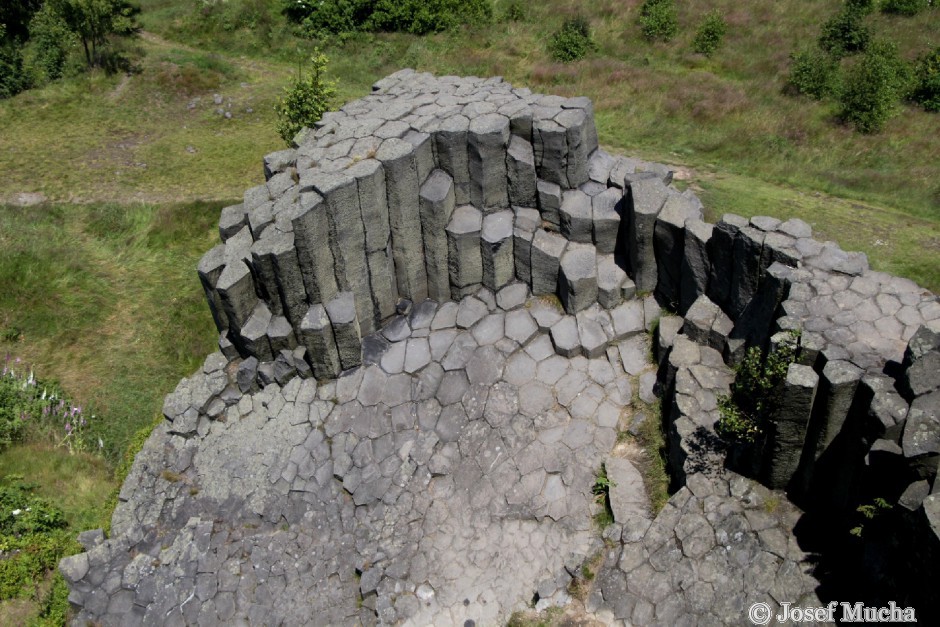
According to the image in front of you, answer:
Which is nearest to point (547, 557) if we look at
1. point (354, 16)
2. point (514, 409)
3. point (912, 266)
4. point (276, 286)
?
point (514, 409)

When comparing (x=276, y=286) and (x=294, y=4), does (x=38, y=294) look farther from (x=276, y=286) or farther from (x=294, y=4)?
(x=294, y=4)

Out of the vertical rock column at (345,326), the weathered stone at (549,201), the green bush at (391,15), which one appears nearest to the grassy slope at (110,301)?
the vertical rock column at (345,326)

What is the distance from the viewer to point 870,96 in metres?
19.8

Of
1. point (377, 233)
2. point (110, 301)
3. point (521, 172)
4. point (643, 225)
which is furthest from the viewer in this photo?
point (110, 301)

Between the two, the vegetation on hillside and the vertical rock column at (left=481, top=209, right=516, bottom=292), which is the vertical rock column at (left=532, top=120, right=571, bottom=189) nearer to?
the vertical rock column at (left=481, top=209, right=516, bottom=292)

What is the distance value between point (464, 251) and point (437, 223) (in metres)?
0.72

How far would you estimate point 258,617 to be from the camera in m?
11.9

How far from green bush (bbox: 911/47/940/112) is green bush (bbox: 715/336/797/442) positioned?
47.3ft

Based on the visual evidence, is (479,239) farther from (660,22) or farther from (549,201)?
(660,22)

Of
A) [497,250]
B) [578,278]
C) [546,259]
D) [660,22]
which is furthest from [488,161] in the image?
[660,22]

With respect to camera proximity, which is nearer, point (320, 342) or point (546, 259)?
point (320, 342)

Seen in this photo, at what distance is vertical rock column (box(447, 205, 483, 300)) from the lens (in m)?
13.7

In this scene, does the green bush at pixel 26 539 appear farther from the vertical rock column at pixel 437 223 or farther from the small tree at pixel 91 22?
the small tree at pixel 91 22

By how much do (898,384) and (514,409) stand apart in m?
5.79
